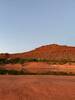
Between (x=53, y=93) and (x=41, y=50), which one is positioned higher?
(x=41, y=50)

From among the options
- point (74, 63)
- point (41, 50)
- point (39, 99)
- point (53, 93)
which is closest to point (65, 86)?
point (53, 93)

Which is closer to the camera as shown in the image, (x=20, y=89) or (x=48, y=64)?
(x=20, y=89)

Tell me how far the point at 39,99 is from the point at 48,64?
5884 cm

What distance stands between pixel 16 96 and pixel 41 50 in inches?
3486

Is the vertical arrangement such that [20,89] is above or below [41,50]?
below

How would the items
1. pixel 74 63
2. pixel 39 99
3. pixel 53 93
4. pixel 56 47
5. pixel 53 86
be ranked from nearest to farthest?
pixel 39 99 → pixel 53 93 → pixel 53 86 → pixel 74 63 → pixel 56 47

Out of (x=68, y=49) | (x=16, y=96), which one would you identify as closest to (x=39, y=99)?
(x=16, y=96)

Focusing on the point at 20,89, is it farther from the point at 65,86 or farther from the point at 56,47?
the point at 56,47

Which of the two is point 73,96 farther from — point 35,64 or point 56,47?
Result: point 56,47

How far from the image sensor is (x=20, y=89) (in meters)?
12.9

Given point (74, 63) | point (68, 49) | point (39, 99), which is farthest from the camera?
point (68, 49)

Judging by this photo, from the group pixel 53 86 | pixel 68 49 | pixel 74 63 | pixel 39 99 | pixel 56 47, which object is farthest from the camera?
pixel 56 47

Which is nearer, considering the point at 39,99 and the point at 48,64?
the point at 39,99

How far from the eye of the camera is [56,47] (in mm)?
99000
